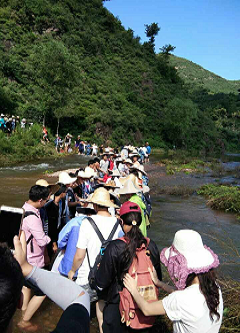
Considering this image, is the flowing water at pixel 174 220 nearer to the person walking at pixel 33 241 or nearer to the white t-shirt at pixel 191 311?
the person walking at pixel 33 241

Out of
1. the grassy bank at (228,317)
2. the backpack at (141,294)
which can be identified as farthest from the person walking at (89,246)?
the grassy bank at (228,317)

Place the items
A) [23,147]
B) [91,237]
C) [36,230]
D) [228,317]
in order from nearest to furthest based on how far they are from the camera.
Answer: [91,237] → [228,317] → [36,230] → [23,147]

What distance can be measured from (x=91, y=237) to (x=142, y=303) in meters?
1.05

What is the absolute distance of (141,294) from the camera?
2.37m

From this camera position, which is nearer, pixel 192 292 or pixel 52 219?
pixel 192 292

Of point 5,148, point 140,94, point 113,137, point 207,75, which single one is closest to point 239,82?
point 207,75

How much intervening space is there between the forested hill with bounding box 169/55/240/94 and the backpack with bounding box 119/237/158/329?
135625mm

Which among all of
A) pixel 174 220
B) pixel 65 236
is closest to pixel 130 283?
pixel 65 236

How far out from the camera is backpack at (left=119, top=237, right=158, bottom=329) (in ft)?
7.75

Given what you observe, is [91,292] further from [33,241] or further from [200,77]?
[200,77]

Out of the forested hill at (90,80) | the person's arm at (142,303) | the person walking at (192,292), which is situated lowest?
the person's arm at (142,303)

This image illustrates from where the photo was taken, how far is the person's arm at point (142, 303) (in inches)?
81.4

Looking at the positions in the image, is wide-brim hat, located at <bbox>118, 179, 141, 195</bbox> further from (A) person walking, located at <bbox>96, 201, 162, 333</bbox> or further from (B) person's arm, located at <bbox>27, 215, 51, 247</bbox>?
(A) person walking, located at <bbox>96, 201, 162, 333</bbox>

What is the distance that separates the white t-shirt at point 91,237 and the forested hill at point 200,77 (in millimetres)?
134998
